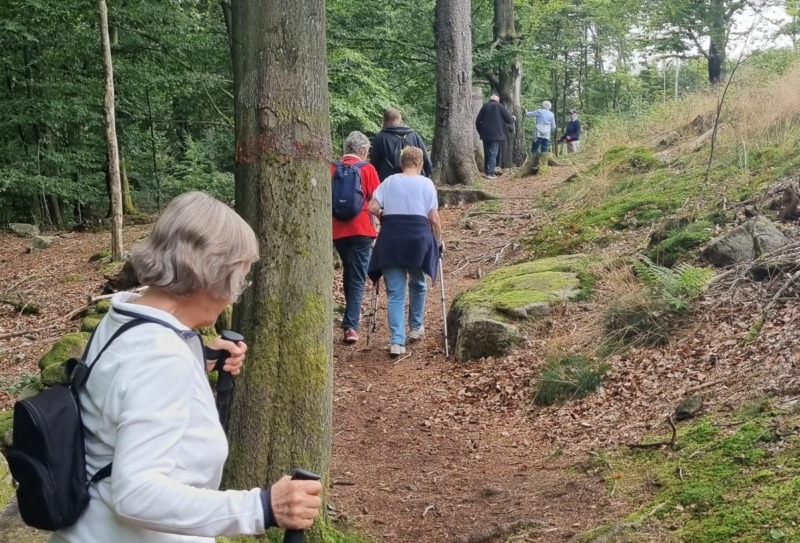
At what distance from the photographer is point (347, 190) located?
735cm

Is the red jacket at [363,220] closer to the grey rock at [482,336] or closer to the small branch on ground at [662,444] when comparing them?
the grey rock at [482,336]

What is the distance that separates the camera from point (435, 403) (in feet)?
21.0

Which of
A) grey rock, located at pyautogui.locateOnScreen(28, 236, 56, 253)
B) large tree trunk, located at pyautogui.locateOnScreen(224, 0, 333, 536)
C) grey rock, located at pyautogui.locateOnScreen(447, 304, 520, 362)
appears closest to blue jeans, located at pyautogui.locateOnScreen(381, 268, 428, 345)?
grey rock, located at pyautogui.locateOnScreen(447, 304, 520, 362)

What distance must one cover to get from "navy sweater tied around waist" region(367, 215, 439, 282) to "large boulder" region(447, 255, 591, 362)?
2.11 ft

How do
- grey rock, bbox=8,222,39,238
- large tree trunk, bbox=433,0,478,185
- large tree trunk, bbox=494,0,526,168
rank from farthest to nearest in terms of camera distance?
large tree trunk, bbox=494,0,526,168 < grey rock, bbox=8,222,39,238 < large tree trunk, bbox=433,0,478,185

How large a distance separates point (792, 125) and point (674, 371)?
21.0 ft

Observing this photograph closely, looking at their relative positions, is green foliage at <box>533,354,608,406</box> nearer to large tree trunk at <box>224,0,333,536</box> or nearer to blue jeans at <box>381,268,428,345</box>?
blue jeans at <box>381,268,428,345</box>

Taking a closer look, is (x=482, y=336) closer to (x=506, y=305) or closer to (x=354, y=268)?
(x=506, y=305)

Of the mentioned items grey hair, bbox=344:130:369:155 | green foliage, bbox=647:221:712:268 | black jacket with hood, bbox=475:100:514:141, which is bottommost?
green foliage, bbox=647:221:712:268

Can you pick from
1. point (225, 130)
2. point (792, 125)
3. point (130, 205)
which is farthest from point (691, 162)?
point (130, 205)

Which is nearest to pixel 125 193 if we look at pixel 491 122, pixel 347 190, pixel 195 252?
pixel 491 122

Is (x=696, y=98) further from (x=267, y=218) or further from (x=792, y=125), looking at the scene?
(x=267, y=218)

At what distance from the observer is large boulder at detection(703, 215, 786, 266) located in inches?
249

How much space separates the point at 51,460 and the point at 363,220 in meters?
6.00
